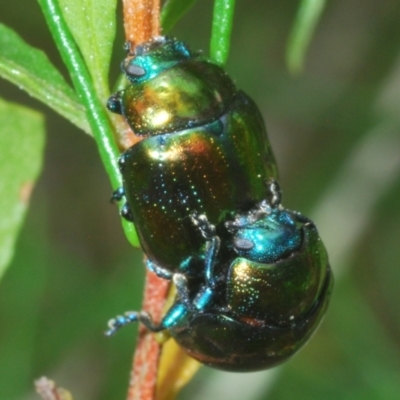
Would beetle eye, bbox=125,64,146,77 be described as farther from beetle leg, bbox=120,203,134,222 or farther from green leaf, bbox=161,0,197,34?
beetle leg, bbox=120,203,134,222

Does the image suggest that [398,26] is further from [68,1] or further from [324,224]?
[68,1]

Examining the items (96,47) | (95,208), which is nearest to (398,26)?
(95,208)

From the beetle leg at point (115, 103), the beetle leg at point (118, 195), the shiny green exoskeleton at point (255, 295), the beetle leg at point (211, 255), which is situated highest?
the beetle leg at point (115, 103)

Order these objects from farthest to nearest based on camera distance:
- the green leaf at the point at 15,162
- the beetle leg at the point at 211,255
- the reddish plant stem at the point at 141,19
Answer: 1. the green leaf at the point at 15,162
2. the beetle leg at the point at 211,255
3. the reddish plant stem at the point at 141,19

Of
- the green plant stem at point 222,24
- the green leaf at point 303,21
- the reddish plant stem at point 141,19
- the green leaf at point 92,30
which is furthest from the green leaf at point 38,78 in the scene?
the green leaf at point 303,21

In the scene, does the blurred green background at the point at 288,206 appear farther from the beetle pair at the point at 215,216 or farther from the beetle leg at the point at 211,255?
the beetle leg at the point at 211,255
